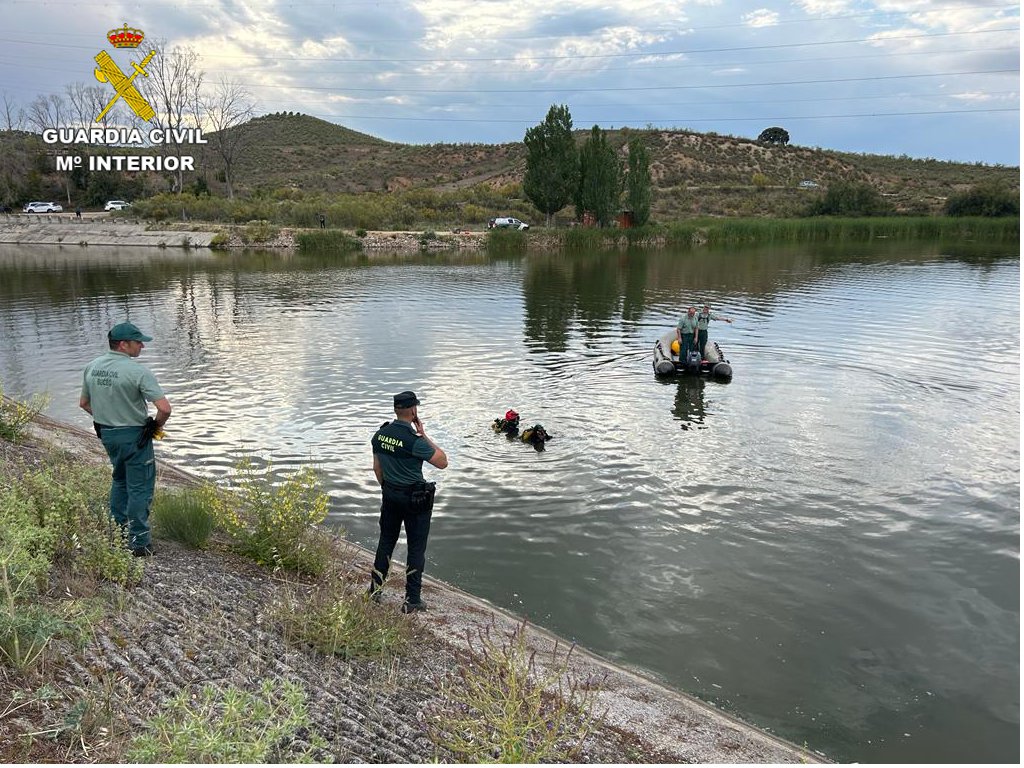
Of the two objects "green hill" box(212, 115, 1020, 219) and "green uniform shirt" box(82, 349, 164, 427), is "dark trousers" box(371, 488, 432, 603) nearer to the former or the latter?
"green uniform shirt" box(82, 349, 164, 427)

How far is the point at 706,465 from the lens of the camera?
1245 cm

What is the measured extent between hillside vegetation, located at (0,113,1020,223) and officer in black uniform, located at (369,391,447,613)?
70815 millimetres

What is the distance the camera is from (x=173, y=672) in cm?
512

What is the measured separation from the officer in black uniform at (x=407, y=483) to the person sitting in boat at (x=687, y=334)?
12.5 meters

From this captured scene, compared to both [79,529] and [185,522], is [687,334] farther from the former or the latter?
[79,529]

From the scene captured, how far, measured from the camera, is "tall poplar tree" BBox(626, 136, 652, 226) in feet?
203

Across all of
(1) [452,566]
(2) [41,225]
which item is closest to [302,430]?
(1) [452,566]

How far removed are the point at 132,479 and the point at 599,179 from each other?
60325 millimetres

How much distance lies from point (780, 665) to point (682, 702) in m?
1.36

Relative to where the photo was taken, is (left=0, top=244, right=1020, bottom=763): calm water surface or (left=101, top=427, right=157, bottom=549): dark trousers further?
(left=0, top=244, right=1020, bottom=763): calm water surface

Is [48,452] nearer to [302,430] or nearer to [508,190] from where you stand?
[302,430]

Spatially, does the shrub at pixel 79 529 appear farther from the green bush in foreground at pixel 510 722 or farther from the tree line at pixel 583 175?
the tree line at pixel 583 175

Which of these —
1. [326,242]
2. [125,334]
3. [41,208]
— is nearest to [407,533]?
[125,334]

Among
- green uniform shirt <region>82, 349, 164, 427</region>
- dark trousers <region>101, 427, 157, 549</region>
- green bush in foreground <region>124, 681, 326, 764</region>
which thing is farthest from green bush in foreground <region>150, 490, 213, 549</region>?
green bush in foreground <region>124, 681, 326, 764</region>
